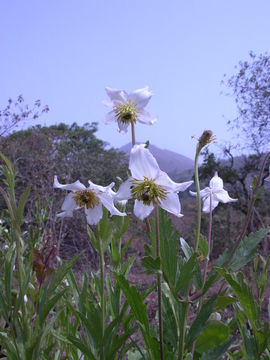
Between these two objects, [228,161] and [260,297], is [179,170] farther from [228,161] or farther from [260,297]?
[260,297]

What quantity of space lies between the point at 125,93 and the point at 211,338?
0.85m

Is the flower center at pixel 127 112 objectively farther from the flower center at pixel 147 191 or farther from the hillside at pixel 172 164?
the hillside at pixel 172 164

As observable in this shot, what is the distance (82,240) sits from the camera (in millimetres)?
7633

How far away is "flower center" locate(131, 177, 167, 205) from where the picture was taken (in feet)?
3.65

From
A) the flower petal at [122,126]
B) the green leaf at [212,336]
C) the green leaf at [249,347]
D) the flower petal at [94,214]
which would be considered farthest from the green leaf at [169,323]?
the flower petal at [122,126]

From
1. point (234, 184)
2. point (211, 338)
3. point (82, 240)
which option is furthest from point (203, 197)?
point (234, 184)

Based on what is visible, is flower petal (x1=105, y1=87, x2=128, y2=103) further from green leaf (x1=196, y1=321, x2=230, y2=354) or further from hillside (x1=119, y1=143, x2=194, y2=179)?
hillside (x1=119, y1=143, x2=194, y2=179)

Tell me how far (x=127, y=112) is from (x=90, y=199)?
362mm

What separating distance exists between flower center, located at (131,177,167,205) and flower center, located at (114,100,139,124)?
401 millimetres

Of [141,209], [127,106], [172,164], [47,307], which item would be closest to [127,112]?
[127,106]

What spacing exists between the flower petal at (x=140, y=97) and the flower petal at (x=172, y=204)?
1.64 feet

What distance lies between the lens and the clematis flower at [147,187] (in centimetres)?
110

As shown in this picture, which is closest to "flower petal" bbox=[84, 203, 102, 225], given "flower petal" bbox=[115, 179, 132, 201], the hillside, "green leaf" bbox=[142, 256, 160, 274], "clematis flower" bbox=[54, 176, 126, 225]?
"clematis flower" bbox=[54, 176, 126, 225]

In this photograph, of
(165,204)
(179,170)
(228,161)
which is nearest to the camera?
(165,204)
